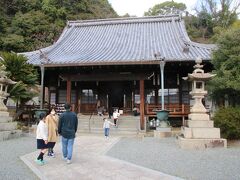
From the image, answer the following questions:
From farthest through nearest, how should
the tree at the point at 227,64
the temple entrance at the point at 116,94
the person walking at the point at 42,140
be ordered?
the temple entrance at the point at 116,94
the tree at the point at 227,64
the person walking at the point at 42,140

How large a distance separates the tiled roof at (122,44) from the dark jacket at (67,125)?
33.0 feet

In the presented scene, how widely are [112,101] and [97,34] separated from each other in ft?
23.5

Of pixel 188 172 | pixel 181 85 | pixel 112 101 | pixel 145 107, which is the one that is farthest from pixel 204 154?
pixel 112 101

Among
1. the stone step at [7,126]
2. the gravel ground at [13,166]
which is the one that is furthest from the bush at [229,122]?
the stone step at [7,126]

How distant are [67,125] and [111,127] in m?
10.0

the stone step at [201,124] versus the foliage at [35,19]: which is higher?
the foliage at [35,19]

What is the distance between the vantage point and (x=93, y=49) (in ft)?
72.8

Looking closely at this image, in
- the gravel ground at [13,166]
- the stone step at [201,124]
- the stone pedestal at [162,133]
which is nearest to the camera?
the gravel ground at [13,166]

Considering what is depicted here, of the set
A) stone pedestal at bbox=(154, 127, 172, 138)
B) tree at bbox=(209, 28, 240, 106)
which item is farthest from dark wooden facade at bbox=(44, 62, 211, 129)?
tree at bbox=(209, 28, 240, 106)

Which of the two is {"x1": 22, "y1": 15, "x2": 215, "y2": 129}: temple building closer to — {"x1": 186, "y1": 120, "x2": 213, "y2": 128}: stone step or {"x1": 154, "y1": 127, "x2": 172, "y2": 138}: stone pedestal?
{"x1": 154, "y1": 127, "x2": 172, "y2": 138}: stone pedestal

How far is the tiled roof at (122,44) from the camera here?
18281 mm

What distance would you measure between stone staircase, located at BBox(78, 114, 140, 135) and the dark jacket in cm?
905

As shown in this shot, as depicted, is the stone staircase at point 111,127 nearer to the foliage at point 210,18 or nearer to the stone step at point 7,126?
the stone step at point 7,126

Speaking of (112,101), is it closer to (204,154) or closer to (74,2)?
(204,154)
